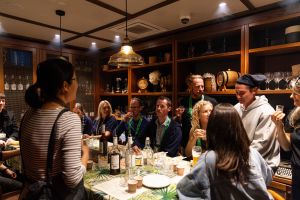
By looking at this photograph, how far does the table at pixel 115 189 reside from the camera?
1.28 meters

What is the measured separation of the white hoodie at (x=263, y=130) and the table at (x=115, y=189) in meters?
0.81

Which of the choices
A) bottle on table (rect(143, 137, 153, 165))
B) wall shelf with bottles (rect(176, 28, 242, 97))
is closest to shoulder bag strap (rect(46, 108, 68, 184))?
bottle on table (rect(143, 137, 153, 165))

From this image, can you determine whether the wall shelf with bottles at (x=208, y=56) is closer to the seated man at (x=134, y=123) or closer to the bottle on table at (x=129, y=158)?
the seated man at (x=134, y=123)

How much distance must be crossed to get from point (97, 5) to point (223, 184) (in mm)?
2056

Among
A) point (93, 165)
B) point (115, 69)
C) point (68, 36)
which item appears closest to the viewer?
point (93, 165)

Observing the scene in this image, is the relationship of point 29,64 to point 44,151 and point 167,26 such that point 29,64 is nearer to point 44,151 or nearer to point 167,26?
point 167,26

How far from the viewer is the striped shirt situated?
3.38 feet

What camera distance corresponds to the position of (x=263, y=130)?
6.19 feet

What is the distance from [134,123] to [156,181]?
142 cm

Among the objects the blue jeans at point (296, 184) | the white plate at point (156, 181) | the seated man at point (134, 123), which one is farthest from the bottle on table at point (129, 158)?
the blue jeans at point (296, 184)

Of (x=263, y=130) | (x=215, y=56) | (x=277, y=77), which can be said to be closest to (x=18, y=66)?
(x=215, y=56)

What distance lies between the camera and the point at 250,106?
2033 mm

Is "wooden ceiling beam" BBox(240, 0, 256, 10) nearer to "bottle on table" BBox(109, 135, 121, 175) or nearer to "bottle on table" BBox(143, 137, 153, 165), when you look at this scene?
"bottle on table" BBox(143, 137, 153, 165)

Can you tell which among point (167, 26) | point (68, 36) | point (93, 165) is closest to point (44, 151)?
point (93, 165)
